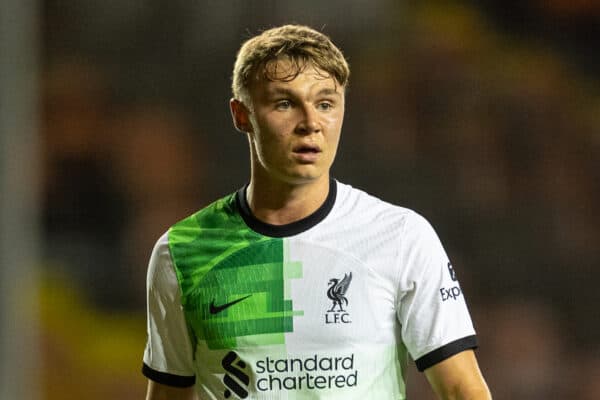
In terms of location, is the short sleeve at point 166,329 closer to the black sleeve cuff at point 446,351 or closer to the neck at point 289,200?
the neck at point 289,200

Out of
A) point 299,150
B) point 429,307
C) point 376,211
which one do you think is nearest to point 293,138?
point 299,150

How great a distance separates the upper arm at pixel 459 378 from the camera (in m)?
2.35

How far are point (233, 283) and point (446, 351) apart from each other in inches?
20.5

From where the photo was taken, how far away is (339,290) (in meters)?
2.45

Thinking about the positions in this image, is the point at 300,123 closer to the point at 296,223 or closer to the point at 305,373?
the point at 296,223

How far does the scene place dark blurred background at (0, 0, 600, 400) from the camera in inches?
165

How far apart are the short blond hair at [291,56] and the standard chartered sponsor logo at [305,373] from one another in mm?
639

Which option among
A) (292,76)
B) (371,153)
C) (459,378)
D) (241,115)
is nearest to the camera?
(459,378)

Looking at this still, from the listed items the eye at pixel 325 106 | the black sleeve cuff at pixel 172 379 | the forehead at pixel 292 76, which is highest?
the forehead at pixel 292 76

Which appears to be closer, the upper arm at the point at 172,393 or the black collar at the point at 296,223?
the black collar at the point at 296,223

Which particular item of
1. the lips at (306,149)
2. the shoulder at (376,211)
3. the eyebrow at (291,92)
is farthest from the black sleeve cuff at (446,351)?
the eyebrow at (291,92)

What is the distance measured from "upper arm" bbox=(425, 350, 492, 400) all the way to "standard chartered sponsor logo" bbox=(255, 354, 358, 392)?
189 mm

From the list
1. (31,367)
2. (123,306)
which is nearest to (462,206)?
(123,306)

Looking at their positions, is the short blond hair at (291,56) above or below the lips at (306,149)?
above
